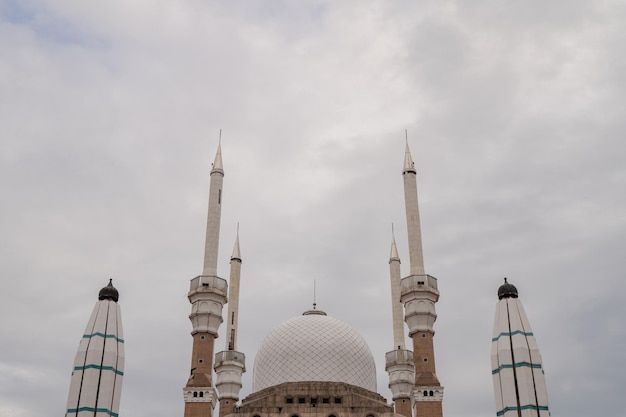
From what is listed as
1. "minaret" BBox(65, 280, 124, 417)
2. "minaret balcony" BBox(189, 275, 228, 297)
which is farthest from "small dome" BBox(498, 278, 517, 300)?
"minaret balcony" BBox(189, 275, 228, 297)

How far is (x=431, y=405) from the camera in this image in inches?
1994

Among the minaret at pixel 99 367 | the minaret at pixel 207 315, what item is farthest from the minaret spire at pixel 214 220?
the minaret at pixel 99 367

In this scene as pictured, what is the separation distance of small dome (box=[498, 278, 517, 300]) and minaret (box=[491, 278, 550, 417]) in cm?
5

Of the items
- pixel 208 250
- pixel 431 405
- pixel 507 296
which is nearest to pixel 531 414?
pixel 507 296

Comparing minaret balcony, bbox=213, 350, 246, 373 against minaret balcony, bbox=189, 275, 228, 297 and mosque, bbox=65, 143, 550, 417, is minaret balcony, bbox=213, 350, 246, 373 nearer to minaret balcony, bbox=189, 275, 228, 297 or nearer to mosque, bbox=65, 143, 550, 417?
mosque, bbox=65, 143, 550, 417

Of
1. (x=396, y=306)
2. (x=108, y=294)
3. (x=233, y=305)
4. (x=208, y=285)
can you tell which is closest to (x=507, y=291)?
(x=108, y=294)

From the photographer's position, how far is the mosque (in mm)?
34594

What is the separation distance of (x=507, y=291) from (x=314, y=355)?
26.3 metres

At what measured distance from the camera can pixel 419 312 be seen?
5500 cm

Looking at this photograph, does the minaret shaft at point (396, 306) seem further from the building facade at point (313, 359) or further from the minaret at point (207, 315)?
the minaret at point (207, 315)

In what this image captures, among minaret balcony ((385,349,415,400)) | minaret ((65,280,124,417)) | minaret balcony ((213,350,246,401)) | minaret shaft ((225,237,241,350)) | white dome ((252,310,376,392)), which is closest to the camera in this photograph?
minaret ((65,280,124,417))

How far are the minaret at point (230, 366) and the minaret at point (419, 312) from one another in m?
18.7

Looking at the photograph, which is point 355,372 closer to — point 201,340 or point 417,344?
point 417,344

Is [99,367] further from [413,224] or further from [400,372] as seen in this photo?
[400,372]
